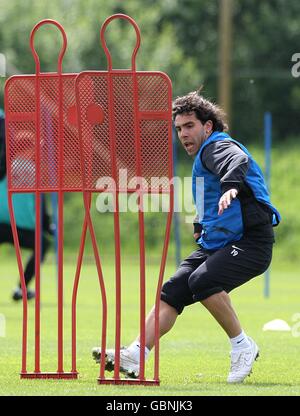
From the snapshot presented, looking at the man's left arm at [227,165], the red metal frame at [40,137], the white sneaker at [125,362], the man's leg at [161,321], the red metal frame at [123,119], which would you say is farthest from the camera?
the man's leg at [161,321]

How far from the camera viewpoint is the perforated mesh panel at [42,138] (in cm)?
750

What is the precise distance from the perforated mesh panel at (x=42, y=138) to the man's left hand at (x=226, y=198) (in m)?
0.91

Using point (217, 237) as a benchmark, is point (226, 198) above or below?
above

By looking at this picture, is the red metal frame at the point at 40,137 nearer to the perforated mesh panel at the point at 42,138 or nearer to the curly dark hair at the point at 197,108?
the perforated mesh panel at the point at 42,138

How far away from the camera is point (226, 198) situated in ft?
23.6

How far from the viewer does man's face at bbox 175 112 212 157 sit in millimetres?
7855

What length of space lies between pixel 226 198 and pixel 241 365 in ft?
4.31

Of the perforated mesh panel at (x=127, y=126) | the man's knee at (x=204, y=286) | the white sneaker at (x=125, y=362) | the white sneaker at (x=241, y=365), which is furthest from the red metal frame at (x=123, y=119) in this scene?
the white sneaker at (x=241, y=365)

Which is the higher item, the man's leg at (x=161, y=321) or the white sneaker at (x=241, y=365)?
the man's leg at (x=161, y=321)

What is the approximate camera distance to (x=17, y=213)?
577 inches

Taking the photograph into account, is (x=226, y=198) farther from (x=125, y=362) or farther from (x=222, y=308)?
(x=125, y=362)

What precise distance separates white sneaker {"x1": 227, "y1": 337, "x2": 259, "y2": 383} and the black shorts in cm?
43

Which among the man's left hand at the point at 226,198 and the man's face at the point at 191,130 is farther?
the man's face at the point at 191,130

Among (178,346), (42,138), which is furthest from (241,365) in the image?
(178,346)
